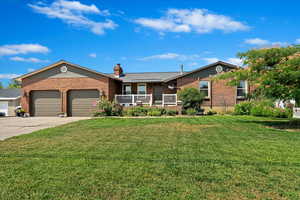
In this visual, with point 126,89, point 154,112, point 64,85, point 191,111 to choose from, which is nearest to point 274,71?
point 191,111

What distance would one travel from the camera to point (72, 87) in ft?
Answer: 66.3

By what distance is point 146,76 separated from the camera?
25047 mm

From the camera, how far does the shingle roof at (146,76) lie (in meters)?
23.1

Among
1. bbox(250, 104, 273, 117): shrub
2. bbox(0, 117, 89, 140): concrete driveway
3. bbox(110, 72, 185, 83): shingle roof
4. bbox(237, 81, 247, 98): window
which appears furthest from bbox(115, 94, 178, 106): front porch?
bbox(0, 117, 89, 140): concrete driveway

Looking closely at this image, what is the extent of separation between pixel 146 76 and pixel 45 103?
435 inches

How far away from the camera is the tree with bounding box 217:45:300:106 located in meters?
9.78

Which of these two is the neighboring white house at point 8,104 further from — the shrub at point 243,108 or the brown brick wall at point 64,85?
the shrub at point 243,108

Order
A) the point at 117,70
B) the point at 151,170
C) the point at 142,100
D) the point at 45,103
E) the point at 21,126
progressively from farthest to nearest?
1. the point at 117,70
2. the point at 45,103
3. the point at 142,100
4. the point at 21,126
5. the point at 151,170

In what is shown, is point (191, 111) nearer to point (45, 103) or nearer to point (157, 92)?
point (157, 92)

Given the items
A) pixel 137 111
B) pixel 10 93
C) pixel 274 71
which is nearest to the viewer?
pixel 274 71

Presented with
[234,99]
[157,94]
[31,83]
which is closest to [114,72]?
[157,94]

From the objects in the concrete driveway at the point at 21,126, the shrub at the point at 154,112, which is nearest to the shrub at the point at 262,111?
the shrub at the point at 154,112

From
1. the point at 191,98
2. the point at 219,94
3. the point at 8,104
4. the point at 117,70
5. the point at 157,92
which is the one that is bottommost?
the point at 8,104

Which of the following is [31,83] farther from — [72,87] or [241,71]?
[241,71]
